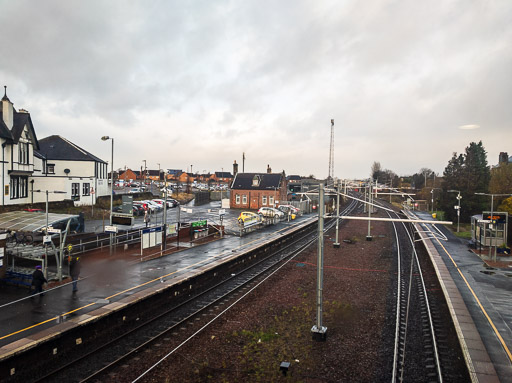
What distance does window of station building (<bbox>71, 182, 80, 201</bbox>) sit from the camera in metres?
43.5

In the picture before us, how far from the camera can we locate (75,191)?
44844 mm

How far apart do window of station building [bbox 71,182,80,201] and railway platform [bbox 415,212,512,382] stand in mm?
39726

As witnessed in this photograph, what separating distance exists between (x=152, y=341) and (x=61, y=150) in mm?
42520

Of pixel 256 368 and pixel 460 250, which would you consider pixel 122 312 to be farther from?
pixel 460 250

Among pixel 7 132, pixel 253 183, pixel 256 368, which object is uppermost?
pixel 7 132

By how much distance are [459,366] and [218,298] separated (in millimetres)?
10498

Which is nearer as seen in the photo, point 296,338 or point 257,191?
point 296,338

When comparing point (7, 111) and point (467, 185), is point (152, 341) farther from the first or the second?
point (467, 185)

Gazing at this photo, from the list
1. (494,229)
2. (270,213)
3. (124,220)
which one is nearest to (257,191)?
(270,213)

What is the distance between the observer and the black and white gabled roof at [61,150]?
46.6 m

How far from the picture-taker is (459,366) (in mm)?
11453

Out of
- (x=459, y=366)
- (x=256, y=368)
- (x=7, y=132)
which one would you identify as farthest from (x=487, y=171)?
(x=7, y=132)

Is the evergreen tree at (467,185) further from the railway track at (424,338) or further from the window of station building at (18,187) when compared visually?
the window of station building at (18,187)

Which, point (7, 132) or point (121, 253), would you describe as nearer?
point (121, 253)
